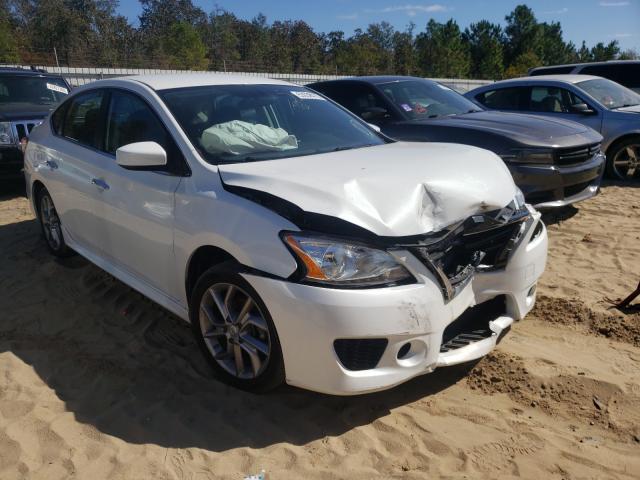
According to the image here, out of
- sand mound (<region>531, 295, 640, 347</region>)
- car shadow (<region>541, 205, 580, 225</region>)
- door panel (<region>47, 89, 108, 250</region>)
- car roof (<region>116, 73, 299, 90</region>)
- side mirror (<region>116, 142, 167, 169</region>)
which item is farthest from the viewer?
car shadow (<region>541, 205, 580, 225</region>)

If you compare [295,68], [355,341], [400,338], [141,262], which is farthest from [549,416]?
[295,68]

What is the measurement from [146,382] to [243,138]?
157 centimetres

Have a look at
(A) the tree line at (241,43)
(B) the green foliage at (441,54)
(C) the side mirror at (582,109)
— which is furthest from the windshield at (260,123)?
(B) the green foliage at (441,54)

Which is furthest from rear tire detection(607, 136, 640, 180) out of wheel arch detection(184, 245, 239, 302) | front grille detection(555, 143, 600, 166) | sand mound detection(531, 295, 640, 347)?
wheel arch detection(184, 245, 239, 302)

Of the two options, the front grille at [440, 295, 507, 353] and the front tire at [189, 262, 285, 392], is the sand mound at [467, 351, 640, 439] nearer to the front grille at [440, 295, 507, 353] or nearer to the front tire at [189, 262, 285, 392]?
the front grille at [440, 295, 507, 353]

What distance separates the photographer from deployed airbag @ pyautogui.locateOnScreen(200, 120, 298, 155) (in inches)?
131

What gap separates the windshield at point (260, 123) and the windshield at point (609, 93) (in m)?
5.76

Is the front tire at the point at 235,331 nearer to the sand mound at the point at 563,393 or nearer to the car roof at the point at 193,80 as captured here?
the sand mound at the point at 563,393

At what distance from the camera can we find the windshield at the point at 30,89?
8688 mm

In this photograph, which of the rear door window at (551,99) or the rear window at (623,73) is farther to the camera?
the rear window at (623,73)

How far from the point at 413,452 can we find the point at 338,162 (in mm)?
1603

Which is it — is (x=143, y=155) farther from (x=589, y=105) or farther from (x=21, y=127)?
(x=589, y=105)

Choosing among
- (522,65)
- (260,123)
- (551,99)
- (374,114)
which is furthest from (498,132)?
(522,65)

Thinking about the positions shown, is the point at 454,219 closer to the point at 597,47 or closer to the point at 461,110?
the point at 461,110
